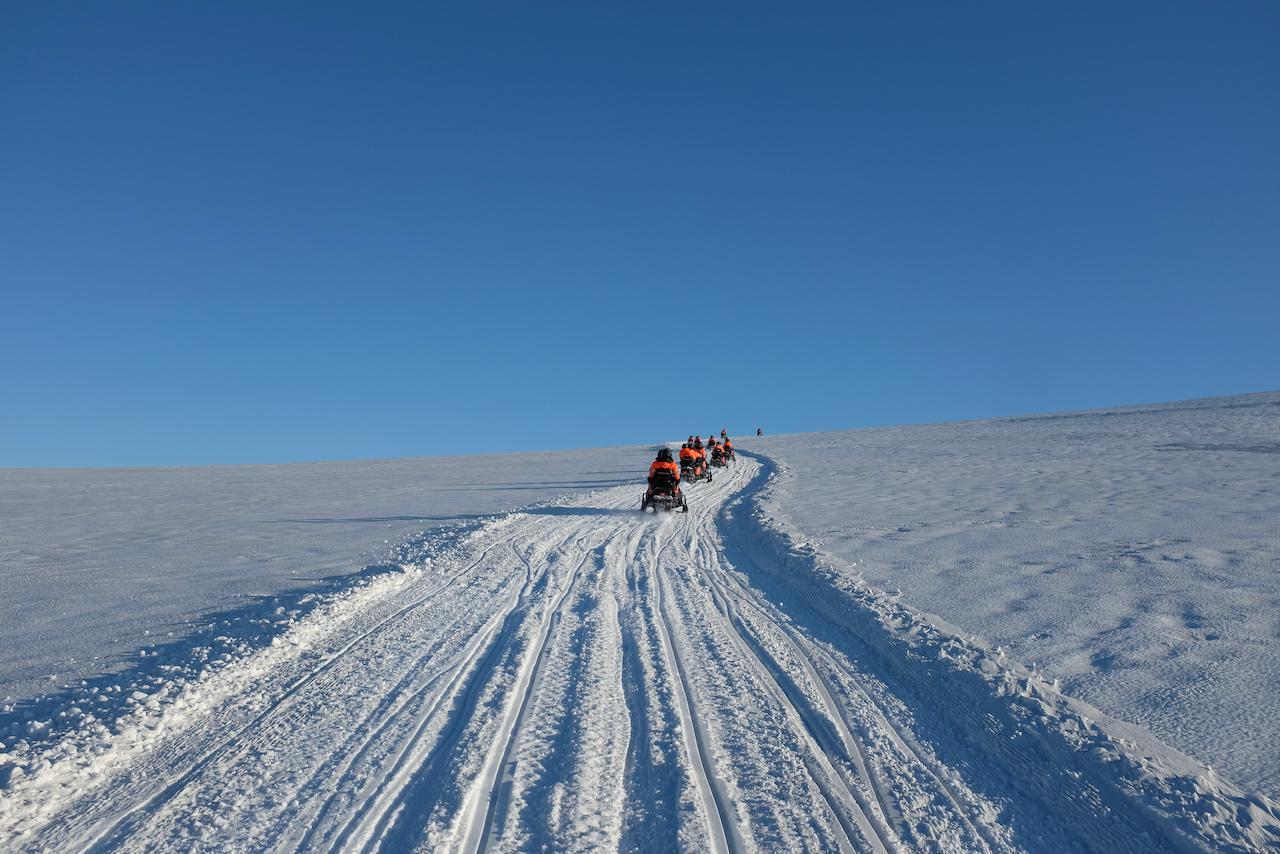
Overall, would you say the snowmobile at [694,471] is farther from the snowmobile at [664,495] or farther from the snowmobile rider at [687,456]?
the snowmobile at [664,495]

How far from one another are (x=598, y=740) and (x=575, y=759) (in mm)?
320

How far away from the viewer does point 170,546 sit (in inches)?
565

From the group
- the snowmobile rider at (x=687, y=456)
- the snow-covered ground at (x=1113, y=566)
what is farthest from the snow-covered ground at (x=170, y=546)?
the snow-covered ground at (x=1113, y=566)

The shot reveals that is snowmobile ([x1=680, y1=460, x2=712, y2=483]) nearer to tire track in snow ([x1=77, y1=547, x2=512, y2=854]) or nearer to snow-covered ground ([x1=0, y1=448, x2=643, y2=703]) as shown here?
snow-covered ground ([x1=0, y1=448, x2=643, y2=703])

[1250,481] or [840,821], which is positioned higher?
[1250,481]

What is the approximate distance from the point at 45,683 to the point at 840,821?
6.62 meters

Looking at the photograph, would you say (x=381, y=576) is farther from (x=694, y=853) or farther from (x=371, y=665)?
(x=694, y=853)

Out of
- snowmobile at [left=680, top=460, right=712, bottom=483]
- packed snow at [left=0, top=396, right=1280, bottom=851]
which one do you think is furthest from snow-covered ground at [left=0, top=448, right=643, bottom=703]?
snowmobile at [left=680, top=460, right=712, bottom=483]

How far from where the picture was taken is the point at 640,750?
4758 mm

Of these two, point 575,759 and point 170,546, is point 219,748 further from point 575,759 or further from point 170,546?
point 170,546

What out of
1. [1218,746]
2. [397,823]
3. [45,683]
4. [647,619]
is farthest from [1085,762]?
[45,683]

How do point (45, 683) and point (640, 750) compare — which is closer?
point (640, 750)

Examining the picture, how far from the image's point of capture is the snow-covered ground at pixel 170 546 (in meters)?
7.80

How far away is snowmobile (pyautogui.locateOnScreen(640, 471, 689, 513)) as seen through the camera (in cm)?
1850
